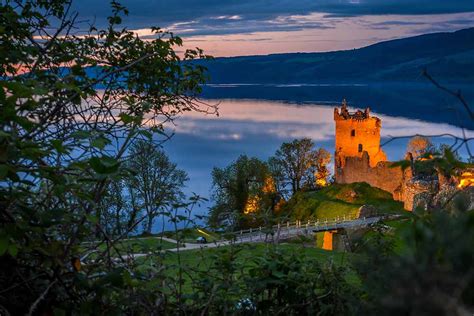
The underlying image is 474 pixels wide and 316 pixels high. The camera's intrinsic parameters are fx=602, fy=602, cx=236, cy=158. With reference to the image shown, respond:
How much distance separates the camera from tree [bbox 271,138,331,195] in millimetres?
58688

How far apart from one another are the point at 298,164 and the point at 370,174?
28.5 feet

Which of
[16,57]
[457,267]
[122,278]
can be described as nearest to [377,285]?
[457,267]

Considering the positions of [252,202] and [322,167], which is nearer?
[252,202]

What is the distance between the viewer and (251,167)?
1978 inches

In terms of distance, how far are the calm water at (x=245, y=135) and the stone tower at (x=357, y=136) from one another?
259cm

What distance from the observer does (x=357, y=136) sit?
209 ft

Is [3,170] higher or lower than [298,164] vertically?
higher

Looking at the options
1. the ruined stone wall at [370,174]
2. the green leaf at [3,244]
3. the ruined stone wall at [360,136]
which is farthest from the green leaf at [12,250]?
the ruined stone wall at [360,136]

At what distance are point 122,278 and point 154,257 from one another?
0.81m

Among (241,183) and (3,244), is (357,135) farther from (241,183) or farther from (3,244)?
(3,244)

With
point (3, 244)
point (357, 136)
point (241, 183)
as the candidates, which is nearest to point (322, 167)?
point (357, 136)

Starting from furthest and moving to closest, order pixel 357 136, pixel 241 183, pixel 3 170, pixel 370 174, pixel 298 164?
1. pixel 357 136
2. pixel 298 164
3. pixel 370 174
4. pixel 241 183
5. pixel 3 170

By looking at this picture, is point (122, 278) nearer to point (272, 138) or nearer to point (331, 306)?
point (331, 306)

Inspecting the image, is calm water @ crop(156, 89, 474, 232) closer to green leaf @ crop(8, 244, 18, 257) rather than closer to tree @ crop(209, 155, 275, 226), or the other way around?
tree @ crop(209, 155, 275, 226)
